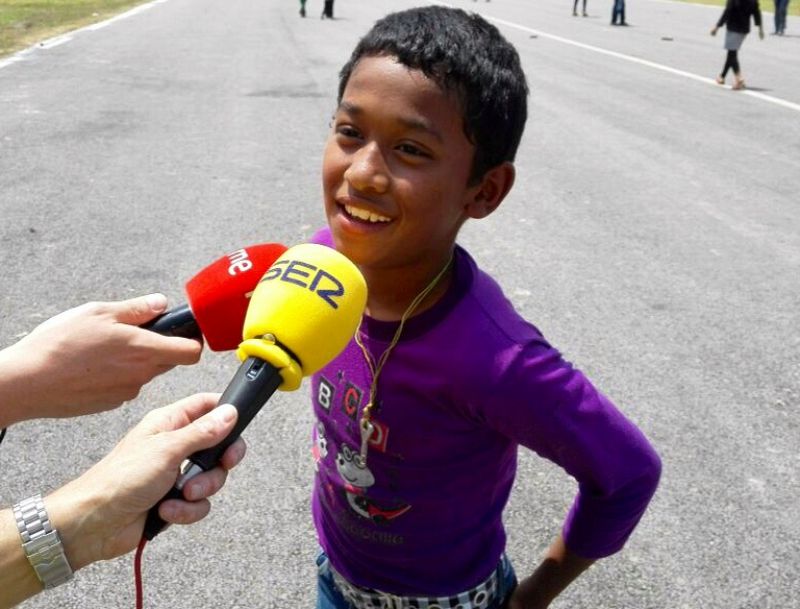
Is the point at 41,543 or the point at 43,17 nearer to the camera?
the point at 41,543

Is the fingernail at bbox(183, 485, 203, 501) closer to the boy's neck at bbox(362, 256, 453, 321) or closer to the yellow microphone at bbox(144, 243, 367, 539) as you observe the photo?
the yellow microphone at bbox(144, 243, 367, 539)

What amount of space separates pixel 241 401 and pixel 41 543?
51 centimetres

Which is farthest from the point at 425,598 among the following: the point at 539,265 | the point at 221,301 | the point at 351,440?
the point at 539,265

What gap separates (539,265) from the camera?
5.48m

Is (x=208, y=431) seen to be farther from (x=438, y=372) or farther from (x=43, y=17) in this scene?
(x=43, y=17)

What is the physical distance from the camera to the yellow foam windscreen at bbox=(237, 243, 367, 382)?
4.52 feet

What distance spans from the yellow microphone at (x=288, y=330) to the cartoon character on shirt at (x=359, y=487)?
36cm

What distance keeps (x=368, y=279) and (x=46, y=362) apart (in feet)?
2.31

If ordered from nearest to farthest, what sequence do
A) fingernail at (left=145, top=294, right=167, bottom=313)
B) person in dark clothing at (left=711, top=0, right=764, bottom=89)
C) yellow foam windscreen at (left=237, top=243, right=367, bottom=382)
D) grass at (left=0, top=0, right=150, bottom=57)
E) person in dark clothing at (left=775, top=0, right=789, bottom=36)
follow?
yellow foam windscreen at (left=237, top=243, right=367, bottom=382)
fingernail at (left=145, top=294, right=167, bottom=313)
person in dark clothing at (left=711, top=0, right=764, bottom=89)
grass at (left=0, top=0, right=150, bottom=57)
person in dark clothing at (left=775, top=0, right=789, bottom=36)

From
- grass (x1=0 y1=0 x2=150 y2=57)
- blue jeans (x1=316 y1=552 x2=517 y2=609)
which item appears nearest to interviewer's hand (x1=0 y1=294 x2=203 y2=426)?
blue jeans (x1=316 y1=552 x2=517 y2=609)

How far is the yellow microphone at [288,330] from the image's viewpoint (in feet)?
4.32

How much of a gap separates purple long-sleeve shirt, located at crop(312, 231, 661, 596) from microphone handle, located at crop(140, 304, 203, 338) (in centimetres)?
29

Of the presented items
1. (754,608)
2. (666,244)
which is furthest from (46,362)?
(666,244)

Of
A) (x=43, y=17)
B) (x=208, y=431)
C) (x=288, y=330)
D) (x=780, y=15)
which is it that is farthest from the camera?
(x=780, y=15)
